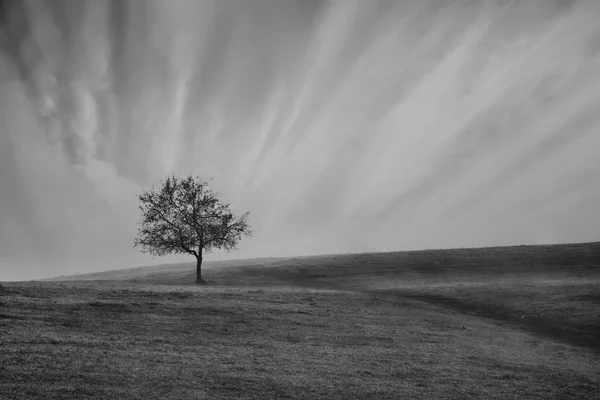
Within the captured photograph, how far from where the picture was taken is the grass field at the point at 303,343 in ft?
48.9

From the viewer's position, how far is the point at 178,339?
21.0 m

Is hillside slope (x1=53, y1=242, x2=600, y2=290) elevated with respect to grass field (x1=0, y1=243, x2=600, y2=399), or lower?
elevated

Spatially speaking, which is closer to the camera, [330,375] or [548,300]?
[330,375]

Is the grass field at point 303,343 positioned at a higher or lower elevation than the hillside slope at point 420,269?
lower

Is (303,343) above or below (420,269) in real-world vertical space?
below

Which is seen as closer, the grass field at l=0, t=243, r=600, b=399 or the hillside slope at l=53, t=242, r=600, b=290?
the grass field at l=0, t=243, r=600, b=399

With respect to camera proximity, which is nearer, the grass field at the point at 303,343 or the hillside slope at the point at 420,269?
the grass field at the point at 303,343

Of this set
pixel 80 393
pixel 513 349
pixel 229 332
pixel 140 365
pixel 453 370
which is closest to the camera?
pixel 80 393

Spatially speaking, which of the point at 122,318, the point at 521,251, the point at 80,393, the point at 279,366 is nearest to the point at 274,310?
the point at 122,318

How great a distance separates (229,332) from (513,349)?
1690cm

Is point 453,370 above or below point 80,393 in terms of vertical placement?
below

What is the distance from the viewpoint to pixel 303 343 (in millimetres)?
22719

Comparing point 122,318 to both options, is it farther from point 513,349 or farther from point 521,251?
point 521,251

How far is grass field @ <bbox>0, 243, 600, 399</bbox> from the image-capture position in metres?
14.9
